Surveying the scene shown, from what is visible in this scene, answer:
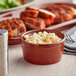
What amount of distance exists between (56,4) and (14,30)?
1003 millimetres

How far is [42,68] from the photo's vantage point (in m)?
1.73

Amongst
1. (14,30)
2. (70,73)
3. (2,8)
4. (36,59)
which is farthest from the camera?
(2,8)

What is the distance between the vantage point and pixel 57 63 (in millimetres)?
1805

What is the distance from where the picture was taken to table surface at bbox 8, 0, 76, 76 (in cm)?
166

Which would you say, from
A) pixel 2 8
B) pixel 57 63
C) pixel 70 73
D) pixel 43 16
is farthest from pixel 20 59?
pixel 2 8

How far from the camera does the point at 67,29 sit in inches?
99.7

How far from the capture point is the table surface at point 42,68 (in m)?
1.66

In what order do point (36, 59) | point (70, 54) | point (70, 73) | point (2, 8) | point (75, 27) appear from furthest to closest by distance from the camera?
point (2, 8) → point (75, 27) → point (70, 54) → point (36, 59) → point (70, 73)

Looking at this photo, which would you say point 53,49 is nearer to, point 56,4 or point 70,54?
point 70,54

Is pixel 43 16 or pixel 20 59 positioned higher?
pixel 43 16

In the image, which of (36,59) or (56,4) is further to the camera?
(56,4)

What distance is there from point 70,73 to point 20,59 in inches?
17.1

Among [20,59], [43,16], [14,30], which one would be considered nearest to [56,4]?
[43,16]

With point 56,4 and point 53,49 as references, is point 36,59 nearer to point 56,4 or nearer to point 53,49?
point 53,49
